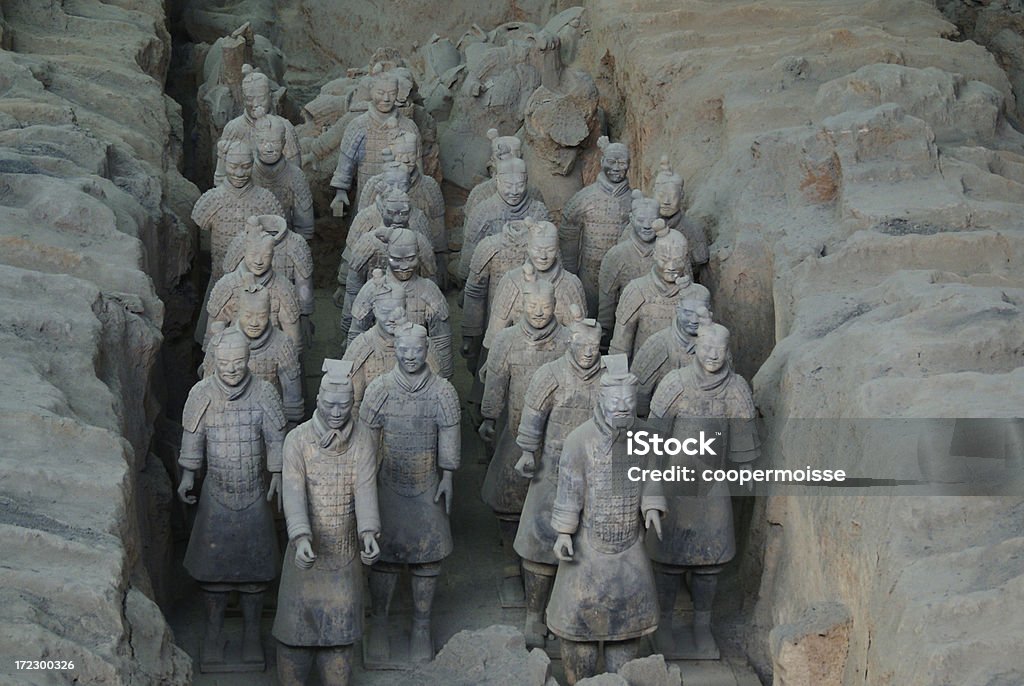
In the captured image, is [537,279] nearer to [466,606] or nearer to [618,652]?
[466,606]

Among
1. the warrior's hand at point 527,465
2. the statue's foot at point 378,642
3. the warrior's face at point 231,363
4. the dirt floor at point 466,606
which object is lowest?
the dirt floor at point 466,606

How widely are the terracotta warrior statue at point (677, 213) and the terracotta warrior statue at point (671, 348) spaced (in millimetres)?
1050

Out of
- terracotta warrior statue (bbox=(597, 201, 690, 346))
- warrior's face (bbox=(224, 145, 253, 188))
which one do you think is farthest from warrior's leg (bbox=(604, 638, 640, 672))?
warrior's face (bbox=(224, 145, 253, 188))

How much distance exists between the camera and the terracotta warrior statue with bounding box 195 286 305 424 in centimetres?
859

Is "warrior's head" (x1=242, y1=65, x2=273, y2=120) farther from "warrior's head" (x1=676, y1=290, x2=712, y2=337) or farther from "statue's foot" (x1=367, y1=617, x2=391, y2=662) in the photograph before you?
"statue's foot" (x1=367, y1=617, x2=391, y2=662)

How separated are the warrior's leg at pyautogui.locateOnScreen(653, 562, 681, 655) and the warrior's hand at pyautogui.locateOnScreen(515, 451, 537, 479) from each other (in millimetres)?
708

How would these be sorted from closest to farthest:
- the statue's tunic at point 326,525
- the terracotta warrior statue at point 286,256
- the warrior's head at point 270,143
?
the statue's tunic at point 326,525
the terracotta warrior statue at point 286,256
the warrior's head at point 270,143

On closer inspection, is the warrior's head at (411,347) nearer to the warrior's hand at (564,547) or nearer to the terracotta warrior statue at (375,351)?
the terracotta warrior statue at (375,351)

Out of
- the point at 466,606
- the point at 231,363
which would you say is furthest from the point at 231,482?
the point at 466,606

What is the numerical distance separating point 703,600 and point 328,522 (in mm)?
1846

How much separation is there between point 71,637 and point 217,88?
26.0 ft

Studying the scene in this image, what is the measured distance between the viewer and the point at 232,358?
25.9ft

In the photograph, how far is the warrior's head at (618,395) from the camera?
755cm

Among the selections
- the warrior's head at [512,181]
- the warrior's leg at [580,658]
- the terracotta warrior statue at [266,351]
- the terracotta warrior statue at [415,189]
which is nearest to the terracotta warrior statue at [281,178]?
the terracotta warrior statue at [415,189]
